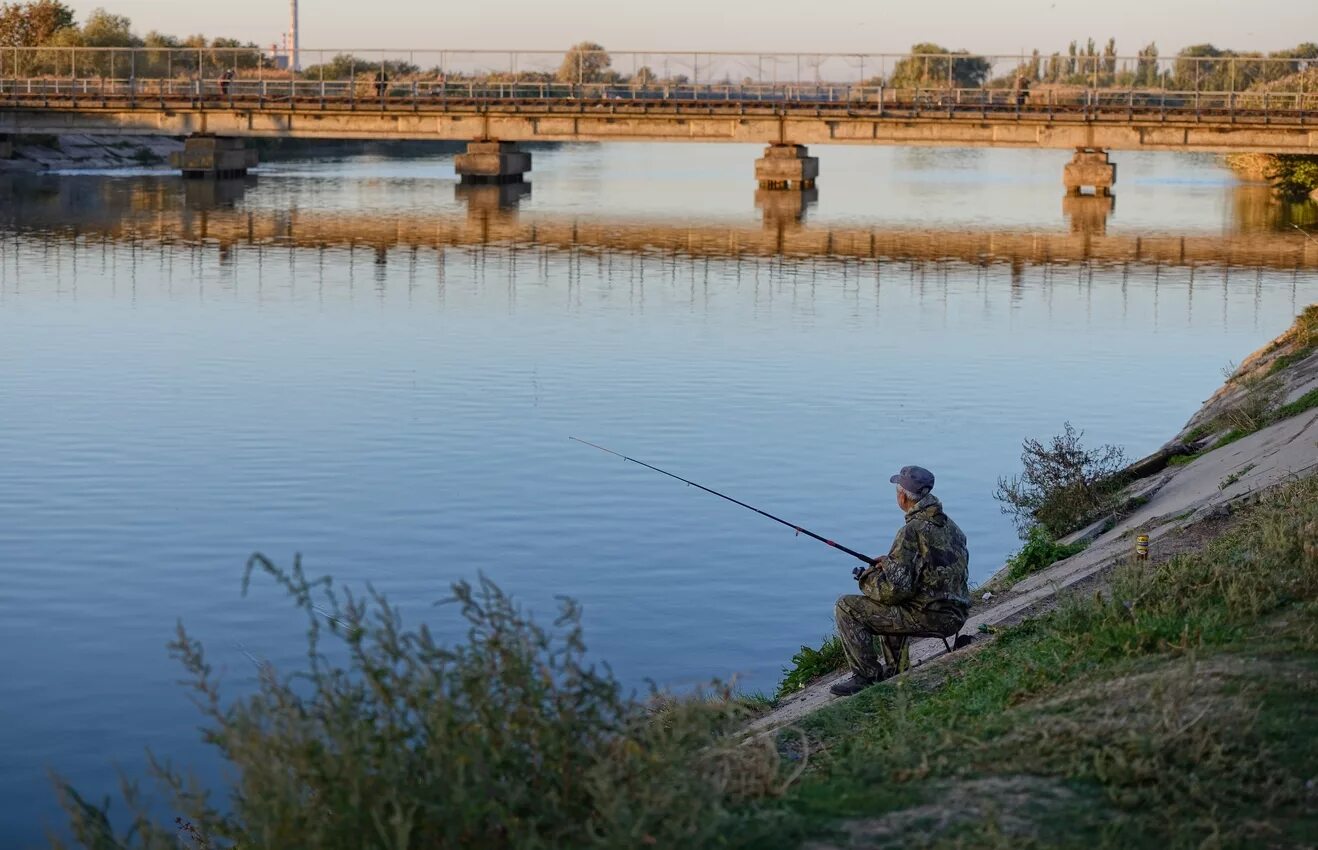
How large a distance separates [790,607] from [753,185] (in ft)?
209

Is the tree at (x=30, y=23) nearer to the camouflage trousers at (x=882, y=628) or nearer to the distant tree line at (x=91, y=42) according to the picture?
the distant tree line at (x=91, y=42)

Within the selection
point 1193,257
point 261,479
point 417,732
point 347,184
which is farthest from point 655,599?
point 347,184

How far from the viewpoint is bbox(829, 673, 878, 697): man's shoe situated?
952 centimetres

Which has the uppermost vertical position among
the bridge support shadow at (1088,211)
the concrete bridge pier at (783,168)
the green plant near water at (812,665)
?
the concrete bridge pier at (783,168)

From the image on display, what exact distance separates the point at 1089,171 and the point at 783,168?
36.7 feet

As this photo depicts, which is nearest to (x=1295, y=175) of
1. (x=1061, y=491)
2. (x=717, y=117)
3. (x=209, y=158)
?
(x=717, y=117)

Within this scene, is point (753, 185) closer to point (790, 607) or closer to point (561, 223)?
point (561, 223)

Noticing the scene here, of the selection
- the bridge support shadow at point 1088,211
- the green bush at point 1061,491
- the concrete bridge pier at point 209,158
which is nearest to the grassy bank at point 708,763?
the green bush at point 1061,491

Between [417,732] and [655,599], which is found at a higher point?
[417,732]

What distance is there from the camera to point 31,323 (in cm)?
2816

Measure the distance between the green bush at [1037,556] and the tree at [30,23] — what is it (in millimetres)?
103602

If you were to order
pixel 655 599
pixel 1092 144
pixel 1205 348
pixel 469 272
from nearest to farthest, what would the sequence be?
1. pixel 655 599
2. pixel 1205 348
3. pixel 469 272
4. pixel 1092 144

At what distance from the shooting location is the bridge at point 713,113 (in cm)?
6369

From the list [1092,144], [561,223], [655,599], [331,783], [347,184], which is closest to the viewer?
[331,783]
